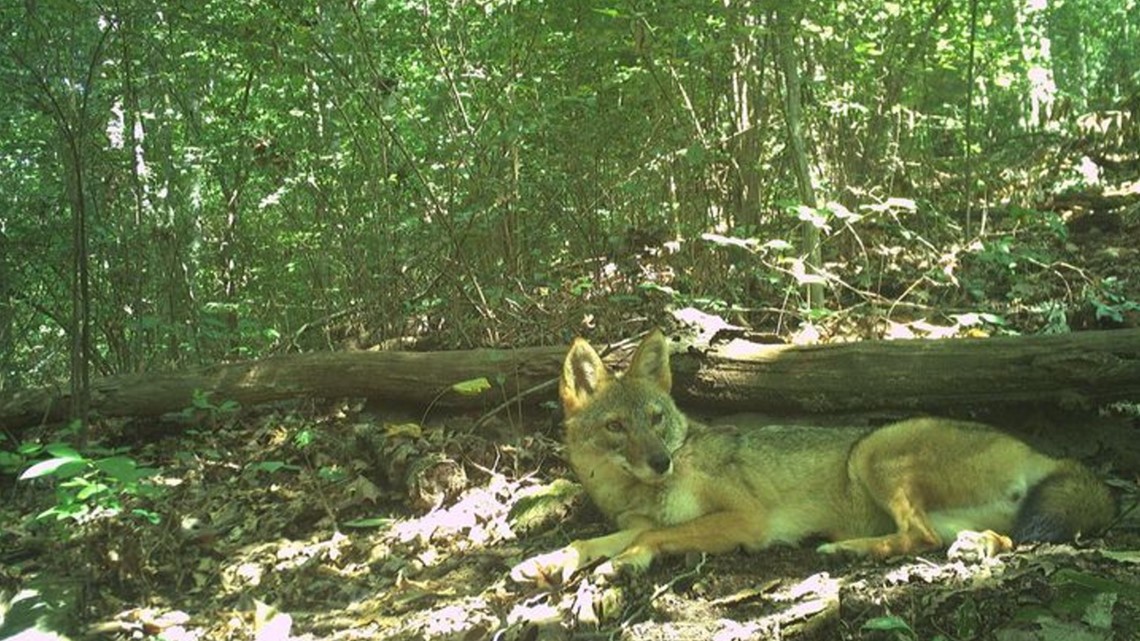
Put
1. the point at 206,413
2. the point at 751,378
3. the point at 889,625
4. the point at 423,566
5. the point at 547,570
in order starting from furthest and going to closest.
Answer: the point at 206,413 → the point at 751,378 → the point at 423,566 → the point at 547,570 → the point at 889,625

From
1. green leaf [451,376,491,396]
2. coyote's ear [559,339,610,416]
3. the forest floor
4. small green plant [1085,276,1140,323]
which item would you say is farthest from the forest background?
coyote's ear [559,339,610,416]

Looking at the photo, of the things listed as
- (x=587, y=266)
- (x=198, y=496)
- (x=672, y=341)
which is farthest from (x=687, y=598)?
(x=587, y=266)

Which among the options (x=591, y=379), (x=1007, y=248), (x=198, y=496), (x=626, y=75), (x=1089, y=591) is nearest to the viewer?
(x=1089, y=591)

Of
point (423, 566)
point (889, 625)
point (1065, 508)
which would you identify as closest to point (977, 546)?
point (1065, 508)

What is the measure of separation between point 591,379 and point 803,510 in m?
1.56

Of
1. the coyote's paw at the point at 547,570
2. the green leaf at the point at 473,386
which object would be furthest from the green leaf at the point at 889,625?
the green leaf at the point at 473,386

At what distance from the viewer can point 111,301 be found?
9.42m

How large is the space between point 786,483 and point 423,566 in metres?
2.31

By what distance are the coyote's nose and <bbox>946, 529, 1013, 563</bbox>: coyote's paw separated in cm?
155

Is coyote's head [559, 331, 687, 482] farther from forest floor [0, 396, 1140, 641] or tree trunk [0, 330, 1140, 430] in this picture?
tree trunk [0, 330, 1140, 430]

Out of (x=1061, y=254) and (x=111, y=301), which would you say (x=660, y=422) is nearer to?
(x=1061, y=254)

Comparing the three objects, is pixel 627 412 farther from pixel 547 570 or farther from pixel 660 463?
pixel 547 570

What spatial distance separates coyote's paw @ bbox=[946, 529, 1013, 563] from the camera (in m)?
4.09

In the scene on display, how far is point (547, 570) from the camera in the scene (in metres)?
4.52
